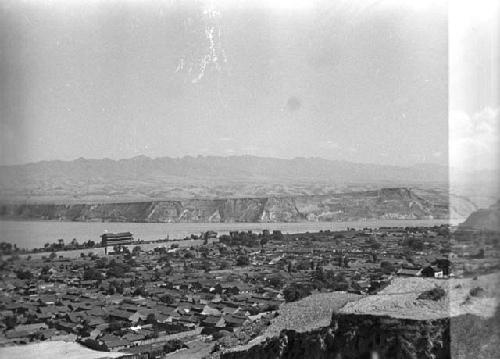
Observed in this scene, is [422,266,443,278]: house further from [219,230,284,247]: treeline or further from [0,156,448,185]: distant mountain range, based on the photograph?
[219,230,284,247]: treeline

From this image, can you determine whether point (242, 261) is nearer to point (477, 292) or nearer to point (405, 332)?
point (405, 332)

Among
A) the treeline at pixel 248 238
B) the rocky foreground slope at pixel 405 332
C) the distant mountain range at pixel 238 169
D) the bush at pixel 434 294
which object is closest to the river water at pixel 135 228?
the treeline at pixel 248 238

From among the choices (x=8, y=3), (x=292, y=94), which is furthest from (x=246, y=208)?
(x=8, y=3)

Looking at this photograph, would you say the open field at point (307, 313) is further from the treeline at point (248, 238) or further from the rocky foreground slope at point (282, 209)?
the rocky foreground slope at point (282, 209)

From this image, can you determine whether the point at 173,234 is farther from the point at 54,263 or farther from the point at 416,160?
the point at 416,160

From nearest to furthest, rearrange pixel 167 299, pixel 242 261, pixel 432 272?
pixel 167 299
pixel 432 272
pixel 242 261

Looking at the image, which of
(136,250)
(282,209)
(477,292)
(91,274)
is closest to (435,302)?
(477,292)
